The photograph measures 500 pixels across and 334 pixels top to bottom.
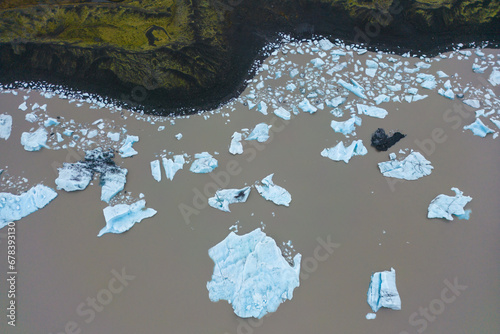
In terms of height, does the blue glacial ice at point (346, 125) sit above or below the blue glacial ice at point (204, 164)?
above

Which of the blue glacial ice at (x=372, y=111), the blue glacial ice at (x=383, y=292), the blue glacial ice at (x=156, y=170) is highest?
the blue glacial ice at (x=372, y=111)

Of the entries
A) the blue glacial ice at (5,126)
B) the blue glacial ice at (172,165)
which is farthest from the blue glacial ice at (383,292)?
the blue glacial ice at (5,126)

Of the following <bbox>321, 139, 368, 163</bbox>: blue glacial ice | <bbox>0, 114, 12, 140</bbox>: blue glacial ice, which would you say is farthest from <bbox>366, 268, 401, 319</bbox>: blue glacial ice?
<bbox>0, 114, 12, 140</bbox>: blue glacial ice

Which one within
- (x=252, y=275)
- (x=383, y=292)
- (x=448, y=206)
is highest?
(x=448, y=206)

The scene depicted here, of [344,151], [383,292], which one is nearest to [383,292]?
[383,292]

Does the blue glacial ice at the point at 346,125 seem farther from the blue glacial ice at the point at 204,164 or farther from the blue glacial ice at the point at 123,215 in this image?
the blue glacial ice at the point at 123,215

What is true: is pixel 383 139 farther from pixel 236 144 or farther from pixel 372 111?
pixel 236 144

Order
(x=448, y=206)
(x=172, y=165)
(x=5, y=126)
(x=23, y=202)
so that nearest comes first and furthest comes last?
(x=448, y=206), (x=23, y=202), (x=172, y=165), (x=5, y=126)
